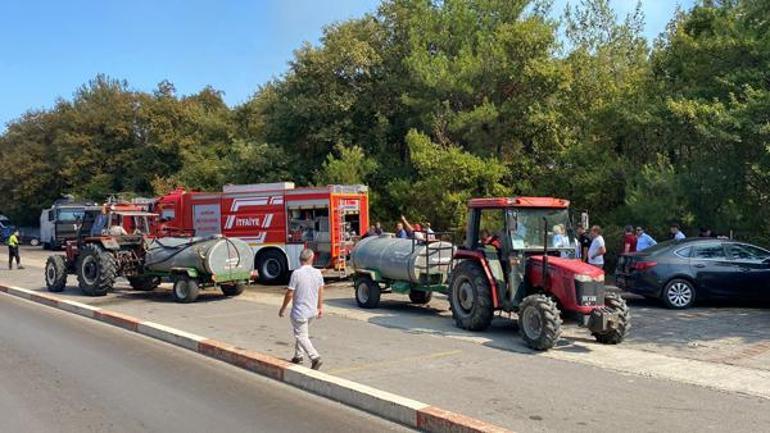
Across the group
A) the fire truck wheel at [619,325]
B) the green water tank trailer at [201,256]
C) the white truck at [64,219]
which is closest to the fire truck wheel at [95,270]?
the green water tank trailer at [201,256]

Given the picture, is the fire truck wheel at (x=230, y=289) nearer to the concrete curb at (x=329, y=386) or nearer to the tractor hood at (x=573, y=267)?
the concrete curb at (x=329, y=386)

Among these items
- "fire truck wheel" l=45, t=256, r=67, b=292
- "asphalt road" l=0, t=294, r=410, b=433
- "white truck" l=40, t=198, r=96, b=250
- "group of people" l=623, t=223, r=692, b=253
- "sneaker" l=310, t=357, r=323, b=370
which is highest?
"white truck" l=40, t=198, r=96, b=250

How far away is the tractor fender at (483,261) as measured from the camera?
11.7 meters

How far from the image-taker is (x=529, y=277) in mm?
11508

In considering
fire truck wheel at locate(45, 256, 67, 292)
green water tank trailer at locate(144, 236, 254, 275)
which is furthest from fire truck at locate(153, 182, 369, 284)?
green water tank trailer at locate(144, 236, 254, 275)

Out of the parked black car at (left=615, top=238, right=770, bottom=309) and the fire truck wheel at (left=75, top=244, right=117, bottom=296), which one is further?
the fire truck wheel at (left=75, top=244, right=117, bottom=296)

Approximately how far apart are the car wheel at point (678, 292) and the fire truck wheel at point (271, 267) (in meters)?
11.4

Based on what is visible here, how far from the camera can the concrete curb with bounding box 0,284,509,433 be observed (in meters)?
6.54

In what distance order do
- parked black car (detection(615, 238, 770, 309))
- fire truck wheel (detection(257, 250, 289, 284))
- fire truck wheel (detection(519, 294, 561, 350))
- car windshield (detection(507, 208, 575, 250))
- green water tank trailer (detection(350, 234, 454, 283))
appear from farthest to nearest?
1. fire truck wheel (detection(257, 250, 289, 284))
2. parked black car (detection(615, 238, 770, 309))
3. green water tank trailer (detection(350, 234, 454, 283))
4. car windshield (detection(507, 208, 575, 250))
5. fire truck wheel (detection(519, 294, 561, 350))

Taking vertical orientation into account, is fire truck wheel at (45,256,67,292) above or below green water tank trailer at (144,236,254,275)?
below

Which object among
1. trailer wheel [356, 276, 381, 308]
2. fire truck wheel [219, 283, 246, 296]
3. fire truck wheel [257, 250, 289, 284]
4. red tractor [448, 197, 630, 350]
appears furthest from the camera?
fire truck wheel [257, 250, 289, 284]

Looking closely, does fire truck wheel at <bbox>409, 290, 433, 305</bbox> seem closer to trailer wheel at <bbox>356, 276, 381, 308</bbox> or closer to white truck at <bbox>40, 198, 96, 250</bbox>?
trailer wheel at <bbox>356, 276, 381, 308</bbox>

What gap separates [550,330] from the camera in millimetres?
10102

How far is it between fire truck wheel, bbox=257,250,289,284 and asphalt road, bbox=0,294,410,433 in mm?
10393
